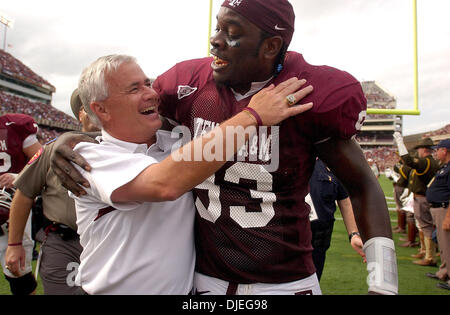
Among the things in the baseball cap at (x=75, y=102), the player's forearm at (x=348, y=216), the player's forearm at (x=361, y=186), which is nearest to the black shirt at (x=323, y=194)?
the player's forearm at (x=348, y=216)

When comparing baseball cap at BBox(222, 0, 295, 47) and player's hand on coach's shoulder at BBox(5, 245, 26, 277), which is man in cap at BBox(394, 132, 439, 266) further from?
player's hand on coach's shoulder at BBox(5, 245, 26, 277)

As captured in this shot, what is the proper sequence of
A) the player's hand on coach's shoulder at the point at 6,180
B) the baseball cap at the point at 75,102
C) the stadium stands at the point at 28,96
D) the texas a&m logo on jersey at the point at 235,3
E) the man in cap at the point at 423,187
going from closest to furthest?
1. the texas a&m logo on jersey at the point at 235,3
2. the baseball cap at the point at 75,102
3. the player's hand on coach's shoulder at the point at 6,180
4. the man in cap at the point at 423,187
5. the stadium stands at the point at 28,96

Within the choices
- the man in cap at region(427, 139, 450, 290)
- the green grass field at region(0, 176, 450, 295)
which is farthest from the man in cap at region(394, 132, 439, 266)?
the man in cap at region(427, 139, 450, 290)

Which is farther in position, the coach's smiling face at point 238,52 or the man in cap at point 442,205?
the man in cap at point 442,205

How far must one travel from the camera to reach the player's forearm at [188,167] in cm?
117

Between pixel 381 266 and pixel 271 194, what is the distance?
1.49 feet

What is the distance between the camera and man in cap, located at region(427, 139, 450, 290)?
14.8 feet

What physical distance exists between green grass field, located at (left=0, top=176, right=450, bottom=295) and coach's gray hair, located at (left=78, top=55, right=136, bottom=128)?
3044 mm

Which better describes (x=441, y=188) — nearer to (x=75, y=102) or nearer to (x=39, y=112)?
(x=75, y=102)

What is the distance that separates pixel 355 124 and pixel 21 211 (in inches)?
75.0

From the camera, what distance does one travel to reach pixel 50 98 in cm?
4422

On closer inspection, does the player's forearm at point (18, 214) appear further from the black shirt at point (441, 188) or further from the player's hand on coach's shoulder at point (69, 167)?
the black shirt at point (441, 188)

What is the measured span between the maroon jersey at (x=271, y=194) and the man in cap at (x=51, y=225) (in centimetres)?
114
